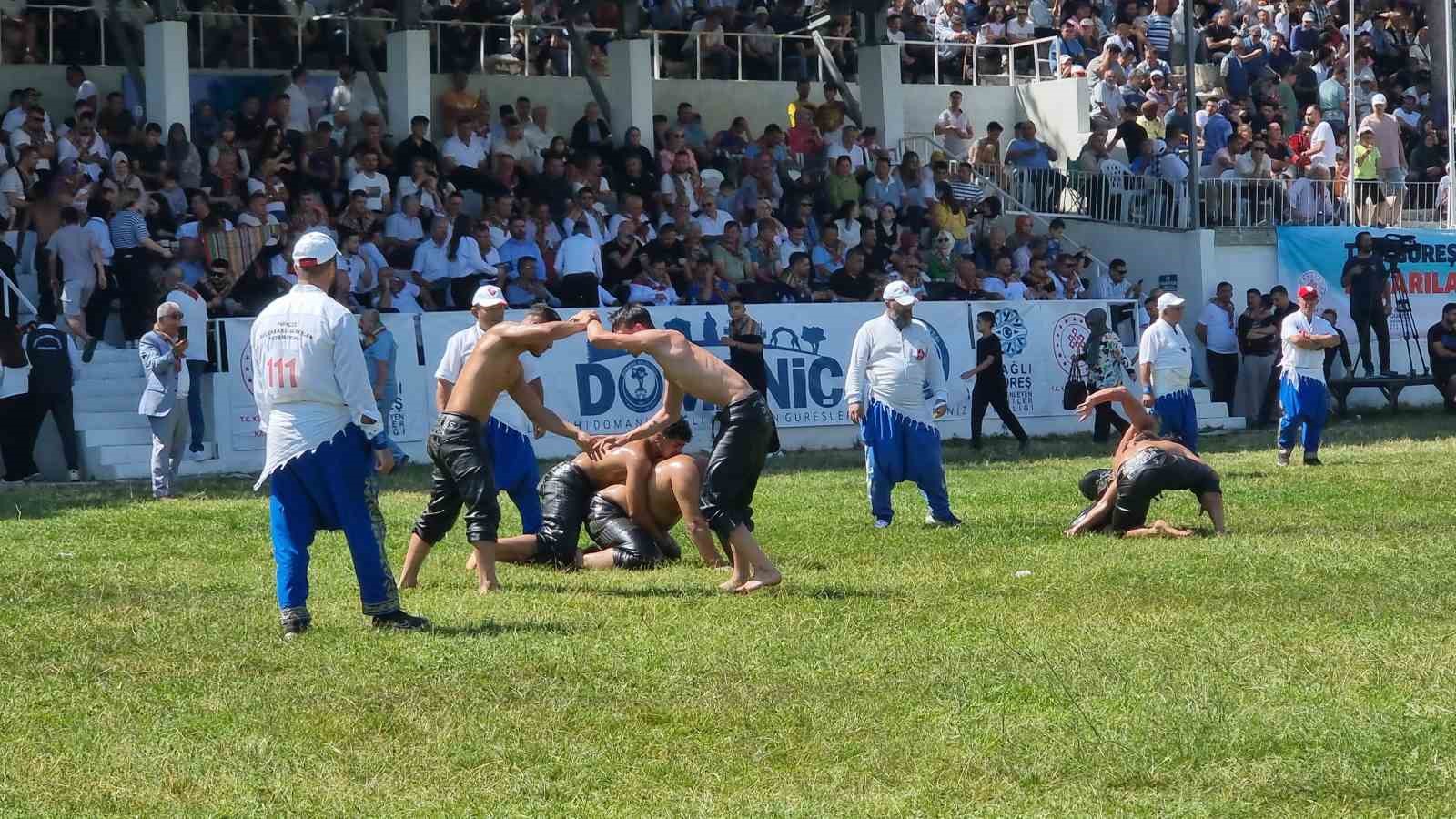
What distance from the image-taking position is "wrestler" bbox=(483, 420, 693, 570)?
12.6 m

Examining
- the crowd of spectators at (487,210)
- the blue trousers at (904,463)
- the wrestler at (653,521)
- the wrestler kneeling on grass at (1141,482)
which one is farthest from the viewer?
the crowd of spectators at (487,210)

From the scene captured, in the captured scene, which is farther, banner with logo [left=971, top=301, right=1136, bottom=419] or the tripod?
the tripod

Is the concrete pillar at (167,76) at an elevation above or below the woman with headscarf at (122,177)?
above

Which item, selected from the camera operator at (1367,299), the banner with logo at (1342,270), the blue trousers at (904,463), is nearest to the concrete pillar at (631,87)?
the banner with logo at (1342,270)

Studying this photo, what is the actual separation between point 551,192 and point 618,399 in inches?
131

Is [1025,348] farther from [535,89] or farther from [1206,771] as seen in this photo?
[1206,771]

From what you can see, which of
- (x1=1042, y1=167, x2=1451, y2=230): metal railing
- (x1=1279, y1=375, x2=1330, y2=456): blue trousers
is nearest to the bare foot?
(x1=1279, y1=375, x2=1330, y2=456): blue trousers

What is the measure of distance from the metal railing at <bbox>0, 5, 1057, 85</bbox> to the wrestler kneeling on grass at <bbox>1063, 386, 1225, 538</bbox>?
15768 mm

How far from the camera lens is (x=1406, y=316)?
30406 millimetres

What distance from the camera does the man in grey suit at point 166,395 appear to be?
17734 millimetres

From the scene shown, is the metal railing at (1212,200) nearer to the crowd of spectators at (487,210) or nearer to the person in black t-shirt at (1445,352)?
the crowd of spectators at (487,210)

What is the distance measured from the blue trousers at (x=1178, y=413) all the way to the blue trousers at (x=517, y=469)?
7264 mm

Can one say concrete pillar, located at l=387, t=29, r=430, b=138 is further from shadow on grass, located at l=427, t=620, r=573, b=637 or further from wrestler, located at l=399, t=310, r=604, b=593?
shadow on grass, located at l=427, t=620, r=573, b=637

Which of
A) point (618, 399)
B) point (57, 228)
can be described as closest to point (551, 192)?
point (618, 399)
